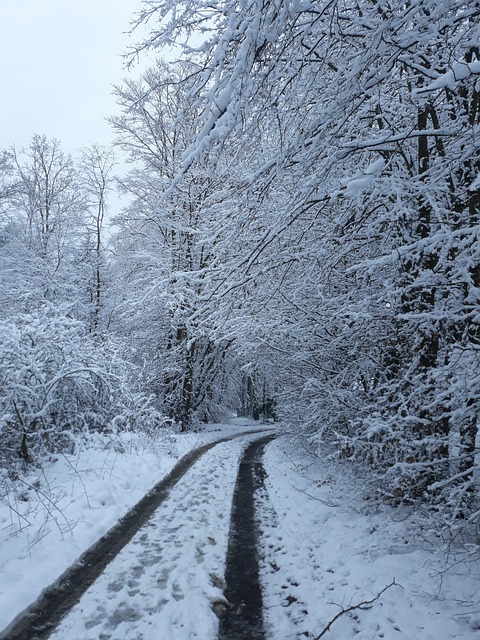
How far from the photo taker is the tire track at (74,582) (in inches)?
137

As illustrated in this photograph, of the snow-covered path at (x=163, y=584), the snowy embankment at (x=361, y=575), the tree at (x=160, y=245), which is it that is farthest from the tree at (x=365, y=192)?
the tree at (x=160, y=245)

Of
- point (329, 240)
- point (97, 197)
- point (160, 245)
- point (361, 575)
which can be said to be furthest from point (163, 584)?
point (97, 197)

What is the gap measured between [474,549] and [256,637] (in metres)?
2.01

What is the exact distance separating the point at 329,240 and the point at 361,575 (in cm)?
416

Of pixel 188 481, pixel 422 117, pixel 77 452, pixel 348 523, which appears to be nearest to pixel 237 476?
pixel 188 481

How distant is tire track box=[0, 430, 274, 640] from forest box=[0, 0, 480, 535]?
8.14 feet

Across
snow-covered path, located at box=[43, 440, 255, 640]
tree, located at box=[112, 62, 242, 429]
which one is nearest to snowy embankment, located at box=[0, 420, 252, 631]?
snow-covered path, located at box=[43, 440, 255, 640]

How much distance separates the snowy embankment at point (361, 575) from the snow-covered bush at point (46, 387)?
4688 mm

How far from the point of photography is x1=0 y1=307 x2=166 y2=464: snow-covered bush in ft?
26.0

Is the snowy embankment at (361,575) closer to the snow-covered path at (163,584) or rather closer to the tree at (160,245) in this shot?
the snow-covered path at (163,584)

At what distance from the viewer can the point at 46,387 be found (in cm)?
855

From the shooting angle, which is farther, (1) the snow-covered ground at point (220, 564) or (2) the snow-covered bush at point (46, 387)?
(2) the snow-covered bush at point (46, 387)

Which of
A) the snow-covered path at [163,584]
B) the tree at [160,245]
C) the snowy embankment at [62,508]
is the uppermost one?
the tree at [160,245]

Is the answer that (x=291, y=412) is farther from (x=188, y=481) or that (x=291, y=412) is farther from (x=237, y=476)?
(x=188, y=481)
